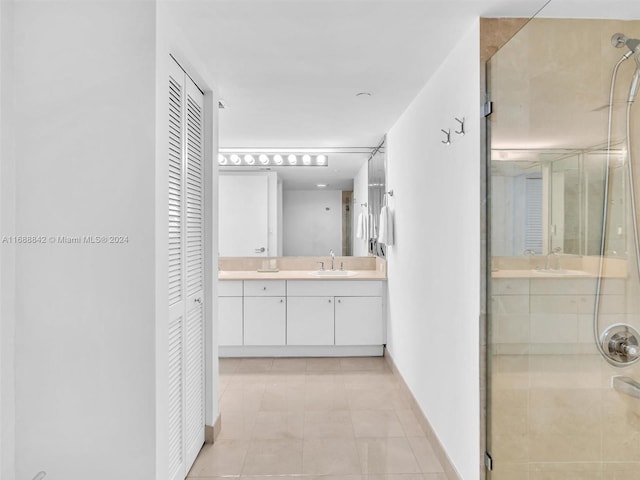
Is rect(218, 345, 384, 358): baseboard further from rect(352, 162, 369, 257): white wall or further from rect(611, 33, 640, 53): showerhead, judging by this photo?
rect(611, 33, 640, 53): showerhead

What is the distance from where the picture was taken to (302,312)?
430 centimetres

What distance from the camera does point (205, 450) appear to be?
2.49 m

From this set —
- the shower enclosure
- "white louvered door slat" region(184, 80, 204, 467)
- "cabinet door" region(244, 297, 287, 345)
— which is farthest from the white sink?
the shower enclosure

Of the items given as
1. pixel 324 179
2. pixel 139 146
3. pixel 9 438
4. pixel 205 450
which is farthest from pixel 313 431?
pixel 324 179

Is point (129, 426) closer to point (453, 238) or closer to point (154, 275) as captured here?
point (154, 275)

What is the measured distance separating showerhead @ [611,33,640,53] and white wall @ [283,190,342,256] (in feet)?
11.3

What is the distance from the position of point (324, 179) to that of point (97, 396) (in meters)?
3.40

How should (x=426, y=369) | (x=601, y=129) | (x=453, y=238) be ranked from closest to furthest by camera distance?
(x=601, y=129) < (x=453, y=238) < (x=426, y=369)

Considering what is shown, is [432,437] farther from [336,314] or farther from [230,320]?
[230,320]

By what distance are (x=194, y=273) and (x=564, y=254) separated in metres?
1.81

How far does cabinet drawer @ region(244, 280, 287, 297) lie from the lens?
4.27 meters

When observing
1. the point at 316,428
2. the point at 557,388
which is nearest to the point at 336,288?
the point at 316,428

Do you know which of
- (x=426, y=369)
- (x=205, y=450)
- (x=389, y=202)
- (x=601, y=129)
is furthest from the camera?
(x=389, y=202)

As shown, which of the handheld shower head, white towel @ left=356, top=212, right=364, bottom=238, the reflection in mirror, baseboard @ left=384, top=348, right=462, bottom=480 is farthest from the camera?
white towel @ left=356, top=212, right=364, bottom=238
